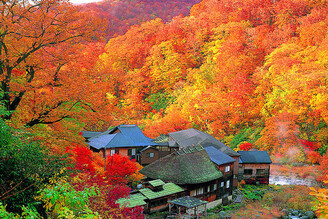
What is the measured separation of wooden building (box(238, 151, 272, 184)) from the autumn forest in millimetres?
5187

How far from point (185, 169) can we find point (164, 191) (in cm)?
308

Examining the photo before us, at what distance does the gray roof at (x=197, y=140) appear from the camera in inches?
1013

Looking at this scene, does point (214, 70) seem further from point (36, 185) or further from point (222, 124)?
point (36, 185)

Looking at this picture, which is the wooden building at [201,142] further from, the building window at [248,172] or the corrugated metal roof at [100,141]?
the corrugated metal roof at [100,141]

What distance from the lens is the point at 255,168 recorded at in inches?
1088

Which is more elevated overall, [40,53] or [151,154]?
[40,53]

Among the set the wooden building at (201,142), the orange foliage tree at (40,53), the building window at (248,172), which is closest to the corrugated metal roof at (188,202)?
the wooden building at (201,142)

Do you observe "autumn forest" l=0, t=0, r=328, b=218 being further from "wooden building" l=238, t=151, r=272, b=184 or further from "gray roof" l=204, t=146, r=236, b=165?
"gray roof" l=204, t=146, r=236, b=165

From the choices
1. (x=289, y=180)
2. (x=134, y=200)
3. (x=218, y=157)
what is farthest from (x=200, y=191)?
(x=289, y=180)

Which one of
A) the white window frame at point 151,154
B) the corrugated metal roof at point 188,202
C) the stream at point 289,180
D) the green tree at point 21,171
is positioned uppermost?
the green tree at point 21,171

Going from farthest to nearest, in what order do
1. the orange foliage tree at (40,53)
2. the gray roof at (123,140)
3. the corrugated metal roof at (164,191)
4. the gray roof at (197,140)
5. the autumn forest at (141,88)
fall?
the gray roof at (123,140) → the gray roof at (197,140) → the corrugated metal roof at (164,191) → the orange foliage tree at (40,53) → the autumn forest at (141,88)

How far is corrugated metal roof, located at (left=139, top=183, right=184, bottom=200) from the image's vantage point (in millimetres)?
17172

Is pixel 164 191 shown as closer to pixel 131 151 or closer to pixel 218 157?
pixel 218 157

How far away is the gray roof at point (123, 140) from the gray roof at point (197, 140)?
4033 mm
